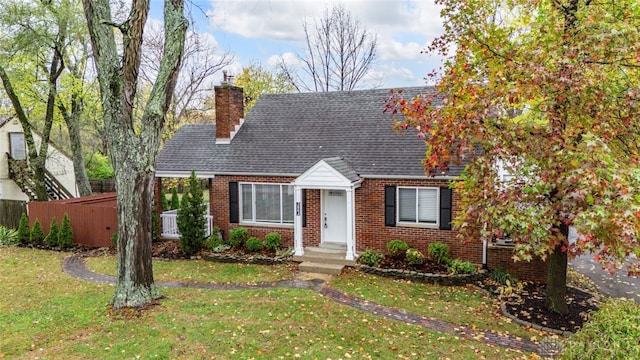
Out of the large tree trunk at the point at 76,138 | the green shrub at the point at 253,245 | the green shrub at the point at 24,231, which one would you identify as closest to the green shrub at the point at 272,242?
the green shrub at the point at 253,245

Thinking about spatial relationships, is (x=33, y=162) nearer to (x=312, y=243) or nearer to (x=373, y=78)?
(x=312, y=243)

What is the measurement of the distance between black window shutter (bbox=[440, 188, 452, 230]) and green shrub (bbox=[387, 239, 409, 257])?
1334 millimetres

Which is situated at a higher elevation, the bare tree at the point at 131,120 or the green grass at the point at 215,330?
the bare tree at the point at 131,120

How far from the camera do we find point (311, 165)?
15.2 meters

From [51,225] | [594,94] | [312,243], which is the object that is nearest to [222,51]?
[51,225]

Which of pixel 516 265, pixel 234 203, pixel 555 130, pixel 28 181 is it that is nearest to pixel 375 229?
pixel 516 265

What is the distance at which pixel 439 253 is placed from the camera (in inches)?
515

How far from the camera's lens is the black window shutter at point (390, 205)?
14070 mm

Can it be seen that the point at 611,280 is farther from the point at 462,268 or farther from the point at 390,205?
the point at 390,205

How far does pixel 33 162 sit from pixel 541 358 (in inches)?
864

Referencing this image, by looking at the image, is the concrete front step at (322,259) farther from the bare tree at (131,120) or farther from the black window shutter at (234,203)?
the bare tree at (131,120)

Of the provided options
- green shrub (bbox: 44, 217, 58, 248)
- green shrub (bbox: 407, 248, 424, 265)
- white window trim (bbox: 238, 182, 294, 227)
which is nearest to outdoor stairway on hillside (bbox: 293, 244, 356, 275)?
white window trim (bbox: 238, 182, 294, 227)

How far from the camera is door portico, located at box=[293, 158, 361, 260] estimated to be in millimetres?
13695

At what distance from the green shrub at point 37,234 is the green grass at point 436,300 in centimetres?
1287
